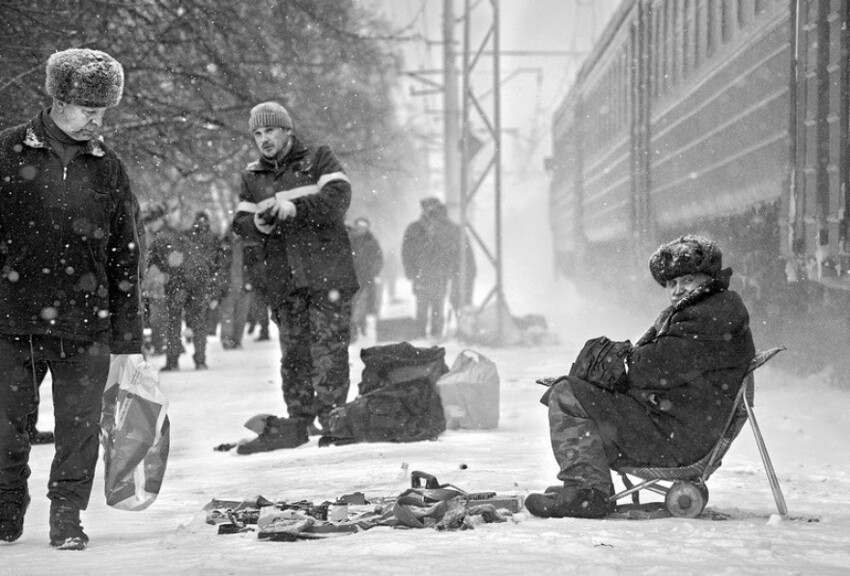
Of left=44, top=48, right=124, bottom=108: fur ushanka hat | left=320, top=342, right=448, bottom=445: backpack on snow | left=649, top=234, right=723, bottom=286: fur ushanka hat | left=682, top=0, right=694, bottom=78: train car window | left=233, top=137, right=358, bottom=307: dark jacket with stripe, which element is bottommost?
left=320, top=342, right=448, bottom=445: backpack on snow

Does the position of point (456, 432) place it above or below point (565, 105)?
below

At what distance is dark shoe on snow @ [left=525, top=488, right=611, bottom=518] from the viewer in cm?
486

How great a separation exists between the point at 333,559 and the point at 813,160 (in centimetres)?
540

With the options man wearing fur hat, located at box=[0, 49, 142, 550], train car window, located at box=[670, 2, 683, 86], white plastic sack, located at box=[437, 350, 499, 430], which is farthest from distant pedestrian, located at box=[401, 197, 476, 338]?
man wearing fur hat, located at box=[0, 49, 142, 550]

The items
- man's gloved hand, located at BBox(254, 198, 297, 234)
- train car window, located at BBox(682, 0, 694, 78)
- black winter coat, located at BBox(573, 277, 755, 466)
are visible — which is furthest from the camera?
train car window, located at BBox(682, 0, 694, 78)

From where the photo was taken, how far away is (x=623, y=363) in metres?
4.91

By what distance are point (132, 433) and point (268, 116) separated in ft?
8.99

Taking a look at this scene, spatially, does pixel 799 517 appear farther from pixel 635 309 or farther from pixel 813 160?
pixel 635 309

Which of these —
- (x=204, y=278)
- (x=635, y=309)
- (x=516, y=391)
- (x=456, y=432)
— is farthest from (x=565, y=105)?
(x=456, y=432)

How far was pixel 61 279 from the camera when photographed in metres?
4.71

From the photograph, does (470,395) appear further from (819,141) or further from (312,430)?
(819,141)

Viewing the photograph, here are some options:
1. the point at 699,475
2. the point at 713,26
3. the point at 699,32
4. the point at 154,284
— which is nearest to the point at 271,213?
the point at 699,475

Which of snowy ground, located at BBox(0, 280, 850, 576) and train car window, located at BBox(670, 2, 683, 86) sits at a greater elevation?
train car window, located at BBox(670, 2, 683, 86)

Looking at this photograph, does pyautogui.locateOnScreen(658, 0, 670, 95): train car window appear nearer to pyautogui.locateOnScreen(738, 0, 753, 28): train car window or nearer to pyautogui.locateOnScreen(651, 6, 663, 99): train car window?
pyautogui.locateOnScreen(651, 6, 663, 99): train car window
